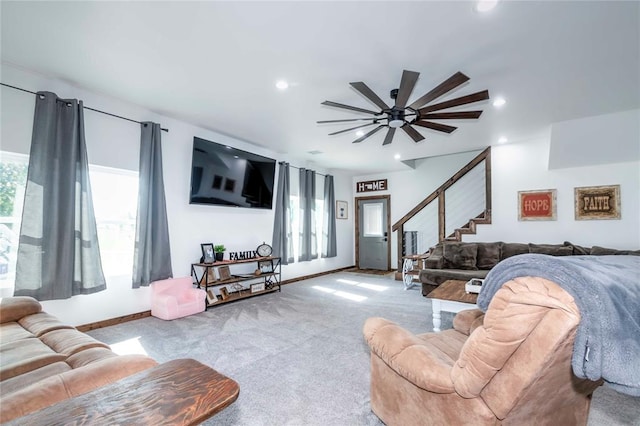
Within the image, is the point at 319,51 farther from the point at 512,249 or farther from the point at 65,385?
the point at 512,249

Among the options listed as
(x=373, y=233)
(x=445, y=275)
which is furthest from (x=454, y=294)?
(x=373, y=233)

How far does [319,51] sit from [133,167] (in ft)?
8.90

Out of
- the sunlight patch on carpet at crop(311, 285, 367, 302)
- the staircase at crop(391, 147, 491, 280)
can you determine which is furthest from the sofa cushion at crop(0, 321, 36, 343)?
the staircase at crop(391, 147, 491, 280)

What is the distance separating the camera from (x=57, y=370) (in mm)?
1341

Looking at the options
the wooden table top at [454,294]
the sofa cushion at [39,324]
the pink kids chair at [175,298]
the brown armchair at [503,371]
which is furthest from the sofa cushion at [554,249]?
the sofa cushion at [39,324]

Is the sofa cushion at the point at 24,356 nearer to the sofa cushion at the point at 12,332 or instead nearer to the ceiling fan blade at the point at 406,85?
the sofa cushion at the point at 12,332

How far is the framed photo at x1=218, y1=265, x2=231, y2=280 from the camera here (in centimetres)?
439

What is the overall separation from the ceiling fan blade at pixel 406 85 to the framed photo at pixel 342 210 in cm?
489

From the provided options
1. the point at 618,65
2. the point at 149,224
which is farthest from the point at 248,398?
the point at 618,65

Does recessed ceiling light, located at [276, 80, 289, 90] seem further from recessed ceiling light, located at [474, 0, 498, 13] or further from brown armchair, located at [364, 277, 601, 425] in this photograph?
brown armchair, located at [364, 277, 601, 425]

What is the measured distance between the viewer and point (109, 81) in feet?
9.70

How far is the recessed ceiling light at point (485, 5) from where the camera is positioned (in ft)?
5.97

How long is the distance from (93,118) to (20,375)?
2919 mm

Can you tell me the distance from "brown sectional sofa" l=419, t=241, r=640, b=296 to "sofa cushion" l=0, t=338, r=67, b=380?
4.42m
